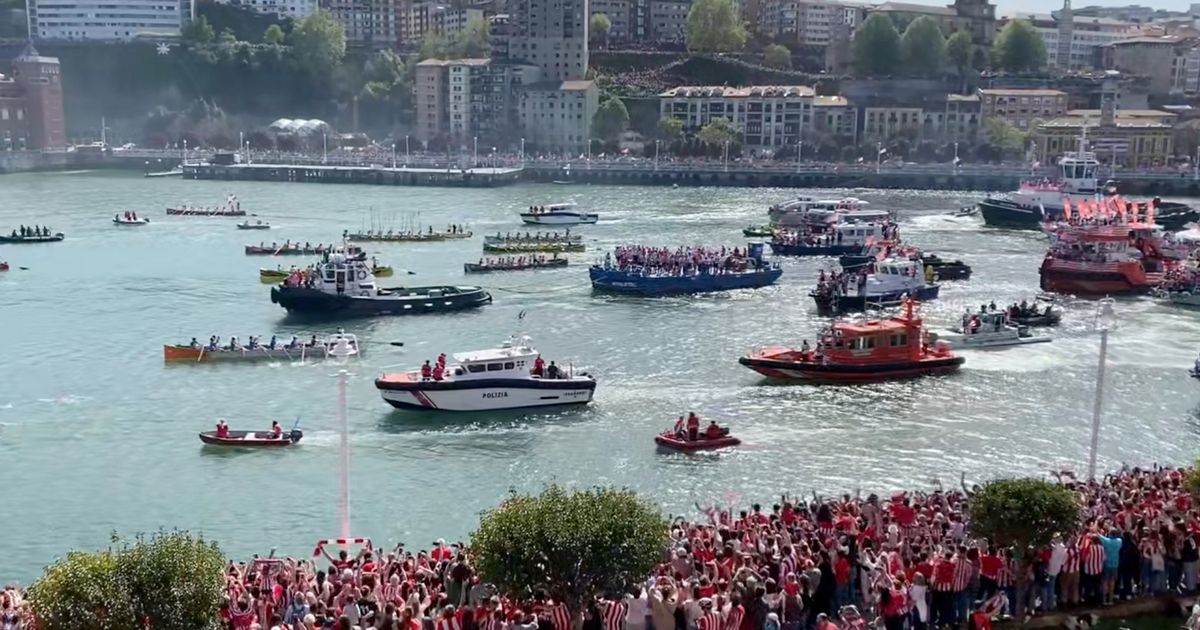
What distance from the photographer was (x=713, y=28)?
146 meters

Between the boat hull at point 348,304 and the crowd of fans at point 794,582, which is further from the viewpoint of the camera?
the boat hull at point 348,304

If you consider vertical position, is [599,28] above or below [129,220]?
above

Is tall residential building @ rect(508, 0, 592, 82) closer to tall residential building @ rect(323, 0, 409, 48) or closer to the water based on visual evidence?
tall residential building @ rect(323, 0, 409, 48)

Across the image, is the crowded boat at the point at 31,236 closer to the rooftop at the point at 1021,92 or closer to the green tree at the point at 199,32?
the rooftop at the point at 1021,92

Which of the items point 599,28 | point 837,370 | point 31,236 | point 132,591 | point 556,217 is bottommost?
point 31,236

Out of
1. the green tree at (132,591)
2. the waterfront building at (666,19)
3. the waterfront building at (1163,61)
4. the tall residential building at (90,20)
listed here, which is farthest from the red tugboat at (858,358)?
the tall residential building at (90,20)

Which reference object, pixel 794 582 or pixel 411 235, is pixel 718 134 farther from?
pixel 794 582

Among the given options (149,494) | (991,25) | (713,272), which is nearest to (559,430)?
(149,494)

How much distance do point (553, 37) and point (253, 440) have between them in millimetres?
114835

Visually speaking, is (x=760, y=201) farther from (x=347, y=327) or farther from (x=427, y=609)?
(x=427, y=609)

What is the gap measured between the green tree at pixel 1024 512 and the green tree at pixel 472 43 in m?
142

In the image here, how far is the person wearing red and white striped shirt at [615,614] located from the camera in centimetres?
1215

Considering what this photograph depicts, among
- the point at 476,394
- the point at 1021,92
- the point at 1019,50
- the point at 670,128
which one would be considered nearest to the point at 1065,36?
the point at 1019,50

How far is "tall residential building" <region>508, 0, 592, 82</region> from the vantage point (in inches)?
5399
